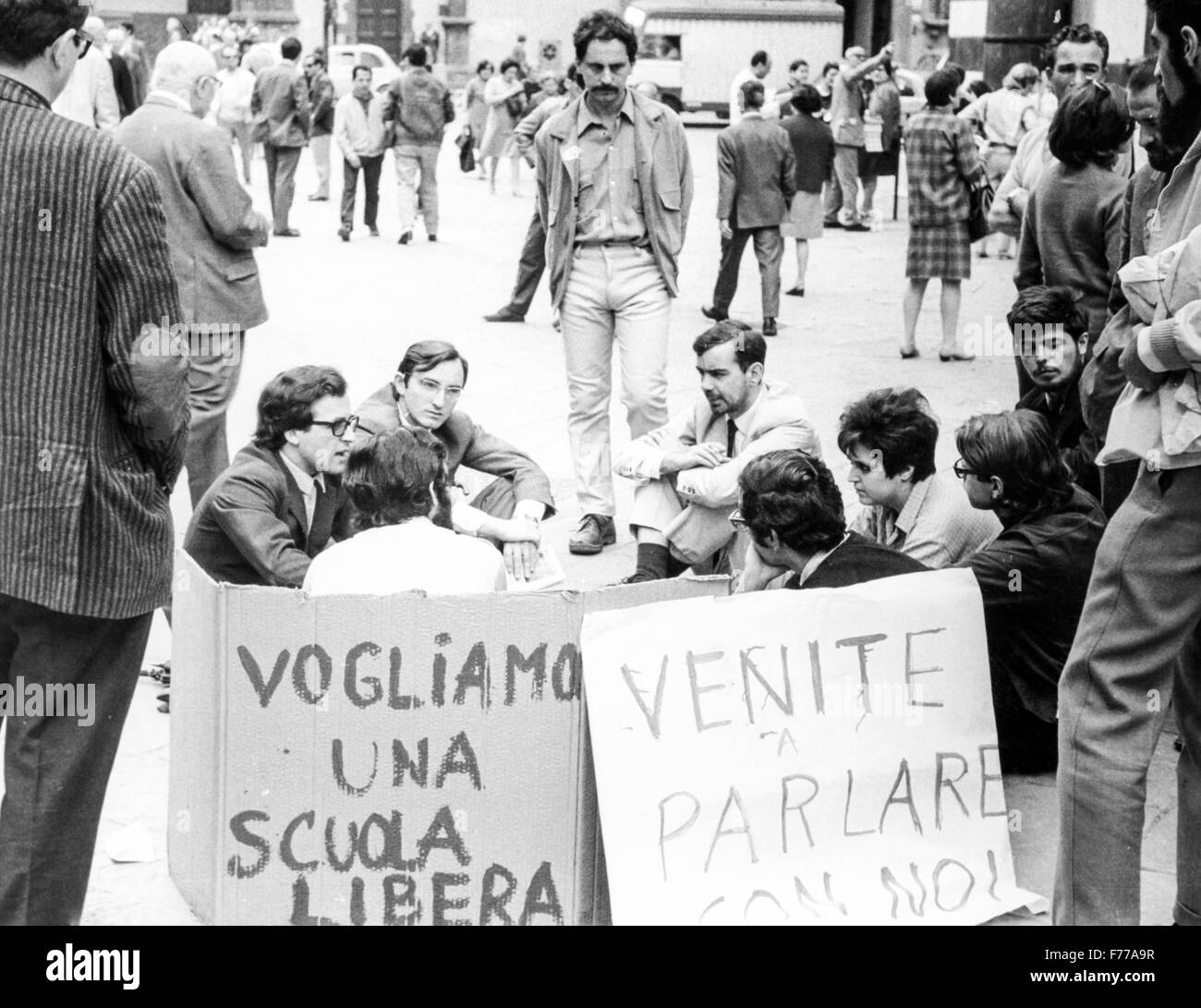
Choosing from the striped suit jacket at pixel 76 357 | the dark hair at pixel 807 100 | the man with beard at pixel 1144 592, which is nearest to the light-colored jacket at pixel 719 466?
the man with beard at pixel 1144 592

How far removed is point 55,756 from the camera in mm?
3154

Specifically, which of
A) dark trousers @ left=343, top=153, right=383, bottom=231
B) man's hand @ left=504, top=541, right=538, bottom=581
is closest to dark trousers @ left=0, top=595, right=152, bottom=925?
man's hand @ left=504, top=541, right=538, bottom=581

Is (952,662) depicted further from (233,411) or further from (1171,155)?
(233,411)

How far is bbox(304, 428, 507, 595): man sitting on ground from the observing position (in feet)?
12.4

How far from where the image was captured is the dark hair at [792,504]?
4070 millimetres

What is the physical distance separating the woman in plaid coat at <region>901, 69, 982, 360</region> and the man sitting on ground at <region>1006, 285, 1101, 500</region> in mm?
4991

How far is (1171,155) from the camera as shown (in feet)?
11.1

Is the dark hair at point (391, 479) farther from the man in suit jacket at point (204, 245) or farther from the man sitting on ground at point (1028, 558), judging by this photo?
the man in suit jacket at point (204, 245)

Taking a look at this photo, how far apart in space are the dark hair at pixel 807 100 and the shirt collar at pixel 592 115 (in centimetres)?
774

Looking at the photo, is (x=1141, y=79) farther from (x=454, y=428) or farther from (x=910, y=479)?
(x=454, y=428)

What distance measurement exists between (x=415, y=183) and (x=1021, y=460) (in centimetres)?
1210

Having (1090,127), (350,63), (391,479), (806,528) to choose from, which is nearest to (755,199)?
(1090,127)

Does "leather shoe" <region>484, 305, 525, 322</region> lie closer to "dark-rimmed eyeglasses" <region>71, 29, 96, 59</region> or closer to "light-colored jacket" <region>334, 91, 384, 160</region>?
"light-colored jacket" <region>334, 91, 384, 160</region>

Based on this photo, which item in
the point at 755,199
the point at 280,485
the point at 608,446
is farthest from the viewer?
the point at 755,199
